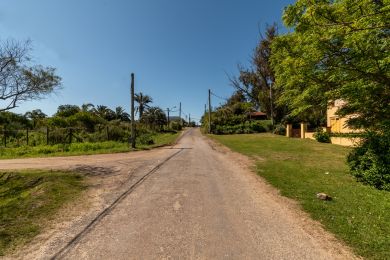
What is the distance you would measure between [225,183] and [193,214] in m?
3.45

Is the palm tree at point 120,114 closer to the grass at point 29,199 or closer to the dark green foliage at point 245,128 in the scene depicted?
the dark green foliage at point 245,128

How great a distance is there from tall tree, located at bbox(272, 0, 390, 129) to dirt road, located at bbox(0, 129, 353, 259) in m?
3.59

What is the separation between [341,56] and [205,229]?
600 cm

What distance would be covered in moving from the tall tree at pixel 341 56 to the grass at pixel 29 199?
7.64 meters

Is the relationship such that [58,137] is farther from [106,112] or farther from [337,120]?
[106,112]

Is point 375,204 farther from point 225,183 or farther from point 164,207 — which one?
point 164,207

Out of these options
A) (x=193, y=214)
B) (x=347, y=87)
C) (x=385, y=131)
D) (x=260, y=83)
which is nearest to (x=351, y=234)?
(x=193, y=214)

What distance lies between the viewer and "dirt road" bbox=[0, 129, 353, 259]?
4363mm

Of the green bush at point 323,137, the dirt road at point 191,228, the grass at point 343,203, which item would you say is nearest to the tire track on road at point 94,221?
the dirt road at point 191,228

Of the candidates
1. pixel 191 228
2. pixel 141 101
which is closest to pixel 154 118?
pixel 141 101

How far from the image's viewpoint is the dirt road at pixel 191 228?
4.36 m

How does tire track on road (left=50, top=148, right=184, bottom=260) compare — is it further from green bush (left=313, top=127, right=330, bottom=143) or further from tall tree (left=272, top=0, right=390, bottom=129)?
green bush (left=313, top=127, right=330, bottom=143)

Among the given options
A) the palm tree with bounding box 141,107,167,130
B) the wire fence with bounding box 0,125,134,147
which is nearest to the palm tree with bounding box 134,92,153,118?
the palm tree with bounding box 141,107,167,130

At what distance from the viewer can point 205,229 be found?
17.3 ft
